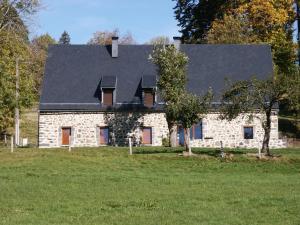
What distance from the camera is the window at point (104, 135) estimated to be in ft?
120

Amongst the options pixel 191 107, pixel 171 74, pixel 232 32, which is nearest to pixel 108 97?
pixel 171 74

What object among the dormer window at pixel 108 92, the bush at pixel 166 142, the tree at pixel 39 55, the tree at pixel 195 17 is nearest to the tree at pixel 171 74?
the bush at pixel 166 142

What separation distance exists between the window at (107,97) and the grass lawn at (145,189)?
34.7ft

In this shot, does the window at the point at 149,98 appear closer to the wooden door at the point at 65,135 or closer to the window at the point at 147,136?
the window at the point at 147,136

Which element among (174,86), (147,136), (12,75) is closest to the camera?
(12,75)

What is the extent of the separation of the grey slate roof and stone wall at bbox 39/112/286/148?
2.16ft

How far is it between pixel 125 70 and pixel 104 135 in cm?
512

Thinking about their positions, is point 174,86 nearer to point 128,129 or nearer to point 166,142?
point 166,142

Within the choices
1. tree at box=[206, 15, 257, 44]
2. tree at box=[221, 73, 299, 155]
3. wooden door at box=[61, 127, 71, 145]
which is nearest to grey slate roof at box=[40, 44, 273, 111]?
wooden door at box=[61, 127, 71, 145]

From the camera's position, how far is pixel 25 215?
11398 millimetres

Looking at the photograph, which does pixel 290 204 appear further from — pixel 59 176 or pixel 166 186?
pixel 59 176

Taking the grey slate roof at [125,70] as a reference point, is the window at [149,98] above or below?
below

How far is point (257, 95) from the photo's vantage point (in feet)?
85.5

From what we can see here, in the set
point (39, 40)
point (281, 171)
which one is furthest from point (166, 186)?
point (39, 40)
